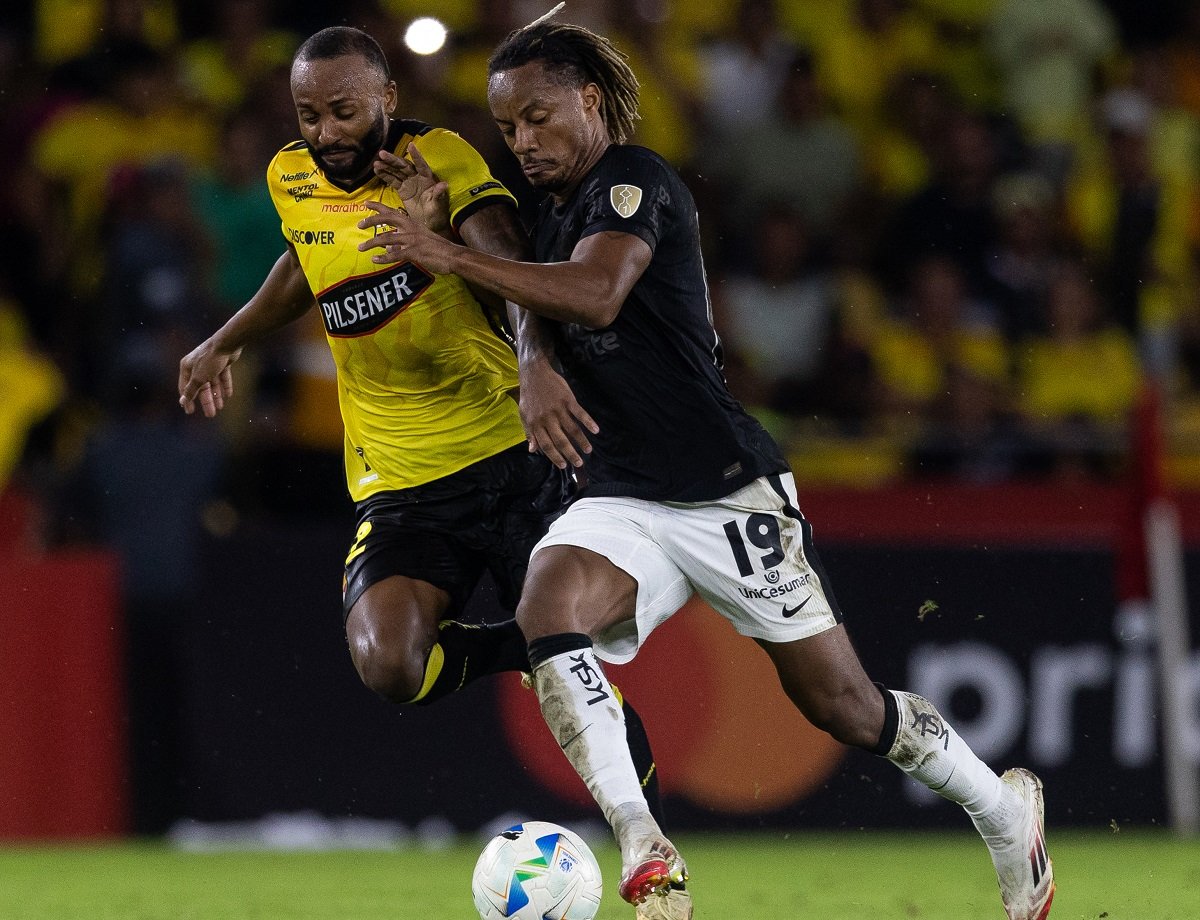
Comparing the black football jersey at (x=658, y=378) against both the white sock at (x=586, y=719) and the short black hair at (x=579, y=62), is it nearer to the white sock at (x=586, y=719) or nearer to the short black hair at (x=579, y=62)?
the short black hair at (x=579, y=62)

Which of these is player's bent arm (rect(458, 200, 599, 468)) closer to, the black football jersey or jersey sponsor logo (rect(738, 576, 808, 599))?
the black football jersey

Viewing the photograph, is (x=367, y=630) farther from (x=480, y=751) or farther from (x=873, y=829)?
(x=873, y=829)

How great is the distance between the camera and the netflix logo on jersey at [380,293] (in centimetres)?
561

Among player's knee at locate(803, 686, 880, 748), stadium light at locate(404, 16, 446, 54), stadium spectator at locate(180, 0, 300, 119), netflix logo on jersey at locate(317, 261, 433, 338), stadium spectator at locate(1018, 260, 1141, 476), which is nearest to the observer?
player's knee at locate(803, 686, 880, 748)

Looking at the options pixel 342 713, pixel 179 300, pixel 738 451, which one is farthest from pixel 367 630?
pixel 179 300

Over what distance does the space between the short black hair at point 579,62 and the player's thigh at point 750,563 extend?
3.46ft

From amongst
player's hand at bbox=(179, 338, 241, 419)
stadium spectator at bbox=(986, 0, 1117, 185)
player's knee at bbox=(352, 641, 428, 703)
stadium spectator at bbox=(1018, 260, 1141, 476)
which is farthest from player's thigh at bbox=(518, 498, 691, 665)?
stadium spectator at bbox=(986, 0, 1117, 185)

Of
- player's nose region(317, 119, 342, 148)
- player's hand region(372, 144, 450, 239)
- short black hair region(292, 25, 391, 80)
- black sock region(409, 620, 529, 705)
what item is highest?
short black hair region(292, 25, 391, 80)

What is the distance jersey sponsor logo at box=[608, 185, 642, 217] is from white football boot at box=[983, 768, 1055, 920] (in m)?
1.87

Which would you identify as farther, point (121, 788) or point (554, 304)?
point (121, 788)

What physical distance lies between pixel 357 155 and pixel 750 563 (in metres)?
1.59

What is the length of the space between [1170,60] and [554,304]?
867cm

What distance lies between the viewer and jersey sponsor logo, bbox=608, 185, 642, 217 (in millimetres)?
4906

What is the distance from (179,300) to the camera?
898cm
